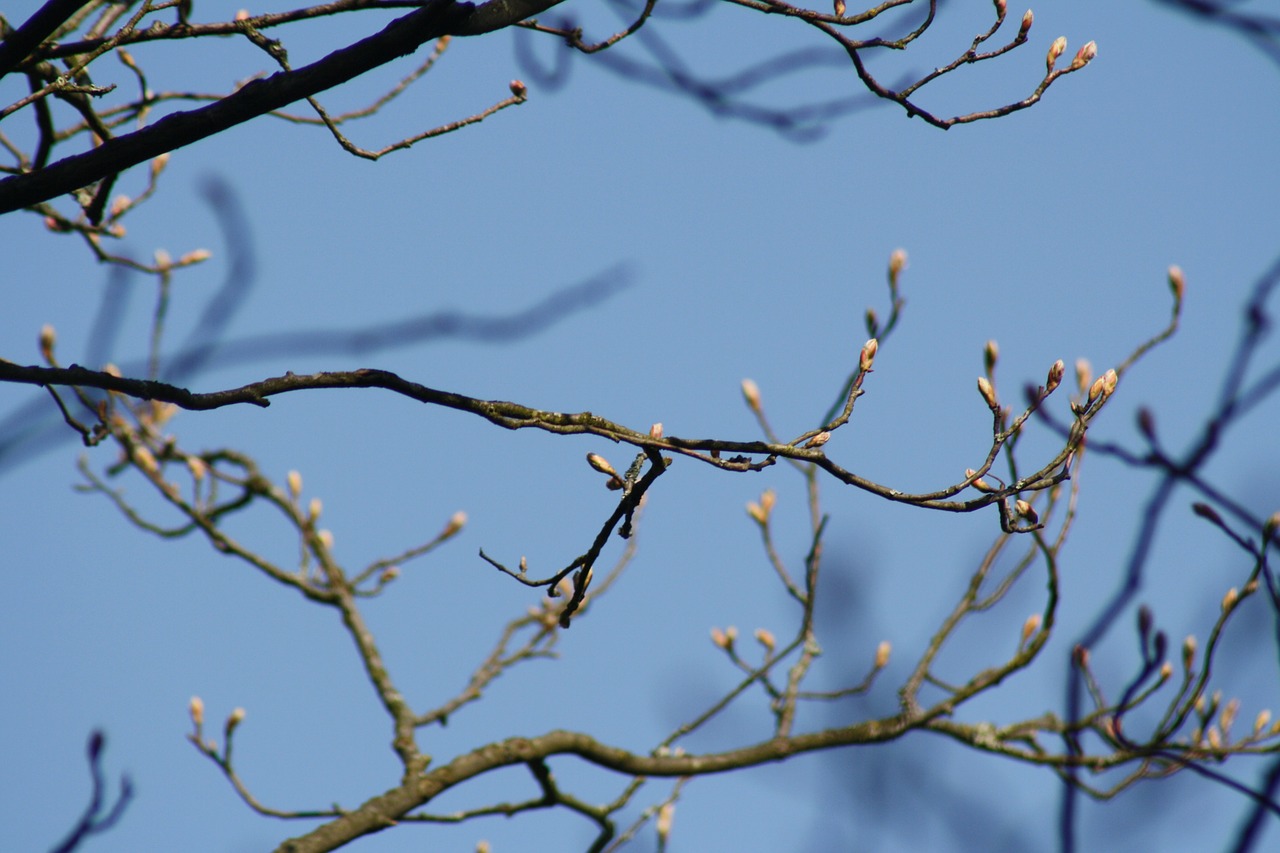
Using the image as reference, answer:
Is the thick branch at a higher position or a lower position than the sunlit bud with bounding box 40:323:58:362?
lower

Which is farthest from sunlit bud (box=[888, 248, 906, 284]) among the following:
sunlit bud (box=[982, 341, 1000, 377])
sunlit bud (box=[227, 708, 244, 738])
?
sunlit bud (box=[227, 708, 244, 738])

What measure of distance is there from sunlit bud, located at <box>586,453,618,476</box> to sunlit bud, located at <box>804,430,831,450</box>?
38 centimetres

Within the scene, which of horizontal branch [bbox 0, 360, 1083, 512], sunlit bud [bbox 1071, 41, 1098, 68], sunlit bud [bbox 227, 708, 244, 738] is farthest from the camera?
sunlit bud [bbox 227, 708, 244, 738]

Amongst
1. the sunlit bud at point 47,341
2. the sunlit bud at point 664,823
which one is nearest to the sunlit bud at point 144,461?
the sunlit bud at point 47,341

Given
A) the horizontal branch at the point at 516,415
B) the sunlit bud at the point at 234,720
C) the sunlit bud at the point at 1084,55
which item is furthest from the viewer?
the sunlit bud at the point at 234,720

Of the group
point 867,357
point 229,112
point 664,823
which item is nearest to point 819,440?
point 867,357

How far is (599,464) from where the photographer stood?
2.18 meters

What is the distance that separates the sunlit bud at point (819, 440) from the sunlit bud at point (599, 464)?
38 centimetres

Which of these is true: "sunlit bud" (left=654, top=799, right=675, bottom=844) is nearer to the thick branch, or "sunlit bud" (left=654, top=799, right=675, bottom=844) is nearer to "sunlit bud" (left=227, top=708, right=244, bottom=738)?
"sunlit bud" (left=227, top=708, right=244, bottom=738)

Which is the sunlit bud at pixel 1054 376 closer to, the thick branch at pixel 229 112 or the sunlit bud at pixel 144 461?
the thick branch at pixel 229 112

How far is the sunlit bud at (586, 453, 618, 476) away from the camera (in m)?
2.17

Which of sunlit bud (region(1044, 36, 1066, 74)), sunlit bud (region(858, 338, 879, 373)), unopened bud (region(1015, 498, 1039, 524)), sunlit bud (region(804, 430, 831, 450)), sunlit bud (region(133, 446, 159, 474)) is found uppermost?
sunlit bud (region(133, 446, 159, 474))

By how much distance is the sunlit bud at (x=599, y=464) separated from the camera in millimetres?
2174

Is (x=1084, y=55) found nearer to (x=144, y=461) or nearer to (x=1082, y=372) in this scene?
(x=1082, y=372)
